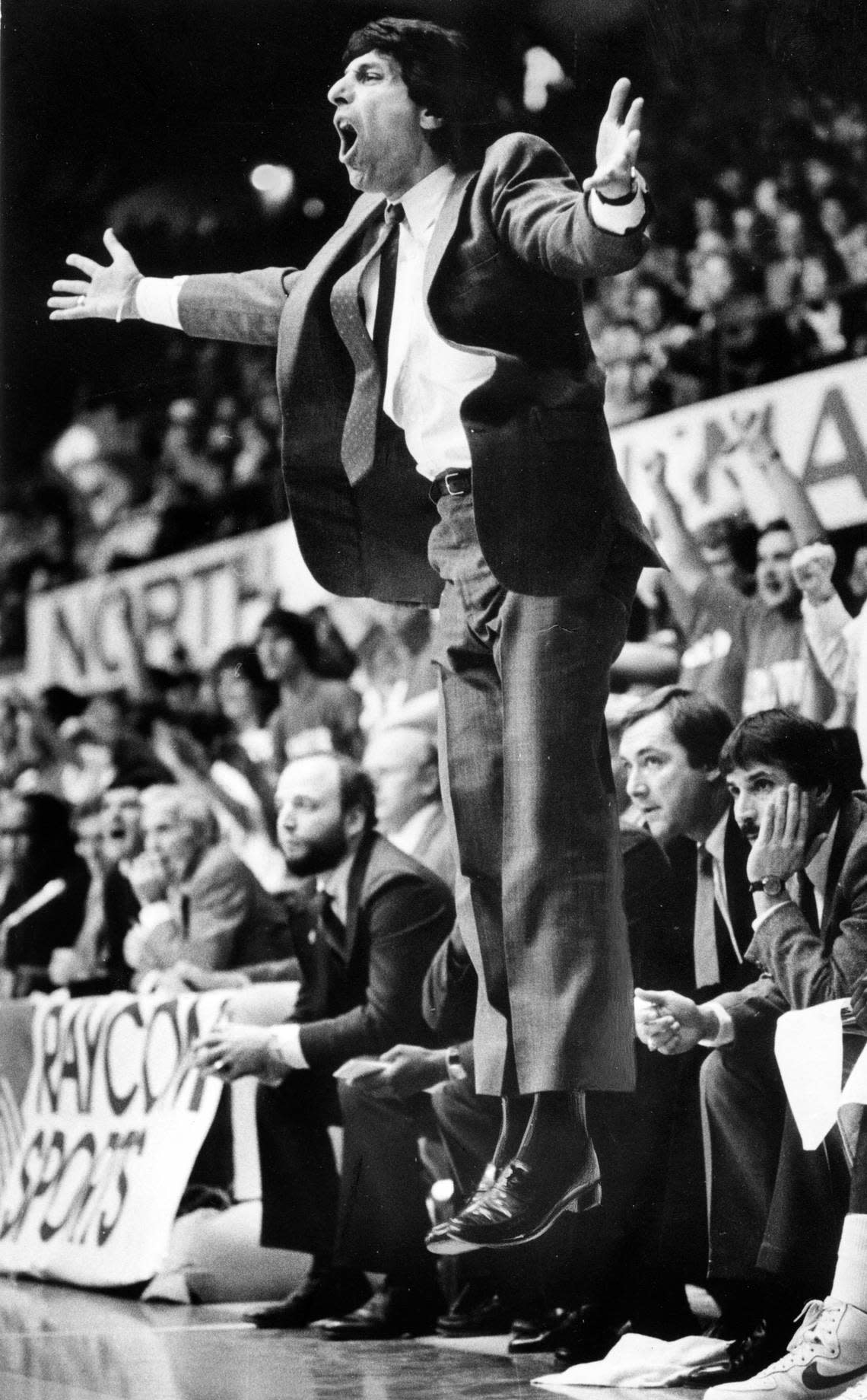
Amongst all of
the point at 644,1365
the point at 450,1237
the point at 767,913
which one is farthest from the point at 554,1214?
the point at 767,913

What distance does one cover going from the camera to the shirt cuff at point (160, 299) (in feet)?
15.4

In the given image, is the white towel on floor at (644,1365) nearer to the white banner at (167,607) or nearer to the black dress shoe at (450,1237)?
the black dress shoe at (450,1237)

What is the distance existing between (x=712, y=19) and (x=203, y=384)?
1.53 meters

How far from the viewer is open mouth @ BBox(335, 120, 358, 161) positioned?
A: 14.5 feet

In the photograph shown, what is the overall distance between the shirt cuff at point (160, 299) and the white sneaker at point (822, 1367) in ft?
8.78

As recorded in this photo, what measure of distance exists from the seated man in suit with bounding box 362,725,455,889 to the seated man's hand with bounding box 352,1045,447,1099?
0.40 meters

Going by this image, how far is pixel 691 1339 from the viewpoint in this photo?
3760 millimetres

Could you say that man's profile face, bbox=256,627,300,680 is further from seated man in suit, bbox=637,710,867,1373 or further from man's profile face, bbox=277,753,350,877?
seated man in suit, bbox=637,710,867,1373

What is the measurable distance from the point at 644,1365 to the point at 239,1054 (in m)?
1.42

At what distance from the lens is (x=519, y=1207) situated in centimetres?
384

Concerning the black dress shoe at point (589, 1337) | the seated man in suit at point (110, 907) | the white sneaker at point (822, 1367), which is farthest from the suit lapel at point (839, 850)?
the seated man in suit at point (110, 907)

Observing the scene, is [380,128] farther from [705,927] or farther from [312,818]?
[705,927]

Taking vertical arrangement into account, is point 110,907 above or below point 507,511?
below

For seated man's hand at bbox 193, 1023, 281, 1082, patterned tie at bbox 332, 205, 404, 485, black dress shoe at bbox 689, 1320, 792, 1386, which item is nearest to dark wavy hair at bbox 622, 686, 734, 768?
patterned tie at bbox 332, 205, 404, 485
